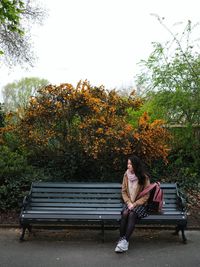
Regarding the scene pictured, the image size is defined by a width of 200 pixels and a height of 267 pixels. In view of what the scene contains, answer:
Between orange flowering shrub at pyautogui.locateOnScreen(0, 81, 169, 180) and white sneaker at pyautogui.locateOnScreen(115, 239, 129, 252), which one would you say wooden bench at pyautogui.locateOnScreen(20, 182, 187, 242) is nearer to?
white sneaker at pyautogui.locateOnScreen(115, 239, 129, 252)

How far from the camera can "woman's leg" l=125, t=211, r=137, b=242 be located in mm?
5637

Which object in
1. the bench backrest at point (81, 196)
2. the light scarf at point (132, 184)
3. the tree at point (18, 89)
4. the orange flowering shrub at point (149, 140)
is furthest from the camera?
the tree at point (18, 89)

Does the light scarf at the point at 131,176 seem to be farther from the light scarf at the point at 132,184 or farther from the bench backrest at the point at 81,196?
the bench backrest at the point at 81,196

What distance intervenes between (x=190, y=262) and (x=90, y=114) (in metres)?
3.70

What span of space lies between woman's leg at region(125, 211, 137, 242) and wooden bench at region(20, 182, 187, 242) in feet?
0.54

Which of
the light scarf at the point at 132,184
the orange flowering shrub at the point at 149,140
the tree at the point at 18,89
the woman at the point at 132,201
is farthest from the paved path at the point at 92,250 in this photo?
the tree at the point at 18,89

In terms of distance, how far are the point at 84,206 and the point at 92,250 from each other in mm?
898

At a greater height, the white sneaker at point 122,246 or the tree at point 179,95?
the tree at point 179,95

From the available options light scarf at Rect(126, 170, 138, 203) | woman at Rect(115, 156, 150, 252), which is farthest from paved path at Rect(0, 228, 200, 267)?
light scarf at Rect(126, 170, 138, 203)

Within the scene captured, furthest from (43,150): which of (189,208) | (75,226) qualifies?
(189,208)

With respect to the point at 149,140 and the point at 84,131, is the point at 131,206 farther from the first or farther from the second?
the point at 84,131

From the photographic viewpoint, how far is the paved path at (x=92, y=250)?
203 inches

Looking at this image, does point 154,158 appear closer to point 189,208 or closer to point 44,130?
point 189,208

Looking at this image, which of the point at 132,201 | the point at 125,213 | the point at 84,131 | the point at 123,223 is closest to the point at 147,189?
the point at 132,201
